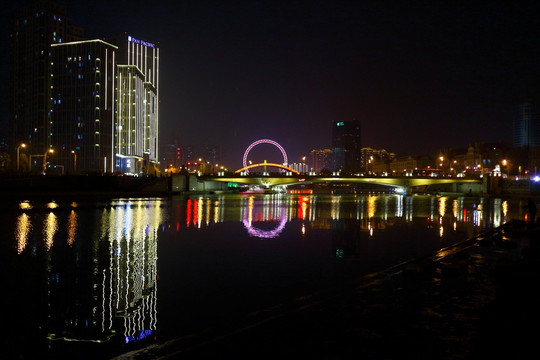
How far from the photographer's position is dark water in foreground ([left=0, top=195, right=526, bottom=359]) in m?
12.0

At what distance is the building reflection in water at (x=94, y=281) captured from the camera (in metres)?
12.2

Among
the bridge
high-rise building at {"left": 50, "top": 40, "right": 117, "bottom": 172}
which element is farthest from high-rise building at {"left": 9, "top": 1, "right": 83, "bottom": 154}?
the bridge

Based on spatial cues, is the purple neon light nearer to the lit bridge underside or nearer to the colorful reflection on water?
the colorful reflection on water

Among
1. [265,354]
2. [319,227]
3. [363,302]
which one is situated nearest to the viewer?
[265,354]

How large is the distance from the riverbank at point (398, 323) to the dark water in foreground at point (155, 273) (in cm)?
104

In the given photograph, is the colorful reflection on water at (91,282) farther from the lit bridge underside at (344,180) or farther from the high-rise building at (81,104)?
the high-rise building at (81,104)

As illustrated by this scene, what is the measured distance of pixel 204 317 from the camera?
42.8ft

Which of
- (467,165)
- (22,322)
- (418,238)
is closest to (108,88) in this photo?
(467,165)

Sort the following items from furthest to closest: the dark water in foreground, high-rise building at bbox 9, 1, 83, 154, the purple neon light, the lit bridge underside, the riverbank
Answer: high-rise building at bbox 9, 1, 83, 154 → the lit bridge underside → the purple neon light → the dark water in foreground → the riverbank

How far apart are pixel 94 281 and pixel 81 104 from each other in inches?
6183

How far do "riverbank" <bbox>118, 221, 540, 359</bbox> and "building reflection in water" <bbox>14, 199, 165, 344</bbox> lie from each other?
231 cm

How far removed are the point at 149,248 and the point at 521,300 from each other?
17.7 meters

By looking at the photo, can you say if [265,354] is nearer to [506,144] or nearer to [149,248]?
[149,248]

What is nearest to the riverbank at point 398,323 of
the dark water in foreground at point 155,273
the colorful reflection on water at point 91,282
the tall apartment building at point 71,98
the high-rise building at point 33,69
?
the dark water in foreground at point 155,273
